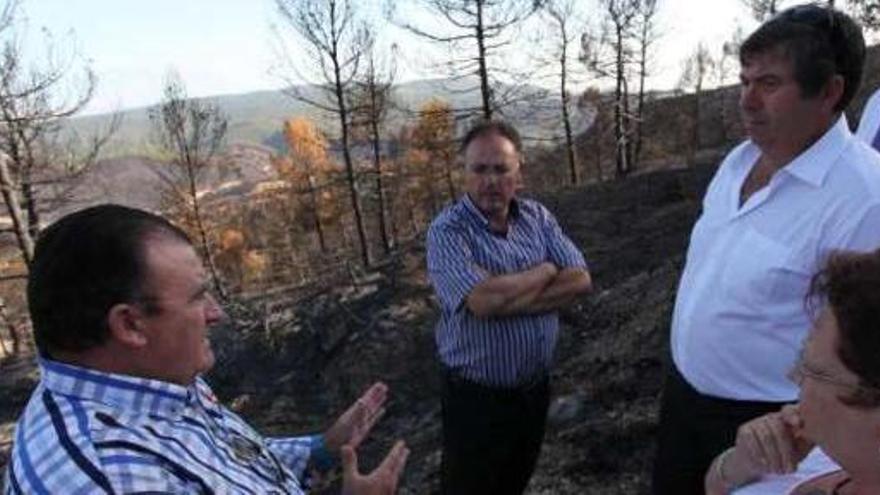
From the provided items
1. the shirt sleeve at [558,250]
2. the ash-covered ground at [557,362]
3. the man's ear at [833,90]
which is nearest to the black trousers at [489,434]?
the shirt sleeve at [558,250]

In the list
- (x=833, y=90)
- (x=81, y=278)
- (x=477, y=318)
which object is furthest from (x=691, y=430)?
(x=81, y=278)

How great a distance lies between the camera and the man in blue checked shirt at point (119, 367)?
144cm

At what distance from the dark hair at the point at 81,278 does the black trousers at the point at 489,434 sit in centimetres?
201

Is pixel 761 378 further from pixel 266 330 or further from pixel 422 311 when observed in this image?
pixel 266 330

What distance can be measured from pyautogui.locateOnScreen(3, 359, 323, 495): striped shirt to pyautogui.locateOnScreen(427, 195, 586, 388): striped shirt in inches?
65.5

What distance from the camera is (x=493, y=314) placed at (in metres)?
3.24

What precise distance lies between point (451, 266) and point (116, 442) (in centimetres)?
199

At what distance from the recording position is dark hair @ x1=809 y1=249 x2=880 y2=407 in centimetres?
123

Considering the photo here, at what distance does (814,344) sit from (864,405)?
14cm

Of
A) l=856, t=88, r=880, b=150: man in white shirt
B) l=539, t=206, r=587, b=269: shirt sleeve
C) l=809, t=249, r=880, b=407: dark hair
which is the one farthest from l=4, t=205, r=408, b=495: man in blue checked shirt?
l=856, t=88, r=880, b=150: man in white shirt

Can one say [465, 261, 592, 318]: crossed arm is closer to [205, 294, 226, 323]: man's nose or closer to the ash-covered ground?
[205, 294, 226, 323]: man's nose

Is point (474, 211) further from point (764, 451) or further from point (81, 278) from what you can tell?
point (81, 278)

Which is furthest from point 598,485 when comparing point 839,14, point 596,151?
point 596,151

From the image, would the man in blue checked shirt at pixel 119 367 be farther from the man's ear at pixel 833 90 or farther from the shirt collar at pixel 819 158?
the man's ear at pixel 833 90
